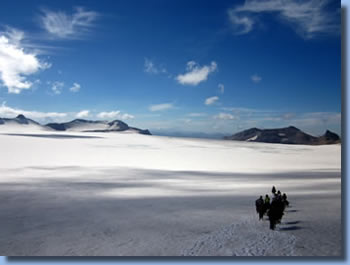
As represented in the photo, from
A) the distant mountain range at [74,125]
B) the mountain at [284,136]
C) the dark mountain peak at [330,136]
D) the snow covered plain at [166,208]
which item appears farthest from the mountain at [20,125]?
the dark mountain peak at [330,136]

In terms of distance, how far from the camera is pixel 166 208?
11.2ft

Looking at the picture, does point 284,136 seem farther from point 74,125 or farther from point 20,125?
point 20,125

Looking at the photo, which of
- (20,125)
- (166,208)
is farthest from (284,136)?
(20,125)

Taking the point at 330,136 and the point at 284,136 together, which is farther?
the point at 284,136

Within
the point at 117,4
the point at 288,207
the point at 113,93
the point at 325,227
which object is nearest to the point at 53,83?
the point at 113,93

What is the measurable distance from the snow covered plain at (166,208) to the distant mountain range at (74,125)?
2.86 ft

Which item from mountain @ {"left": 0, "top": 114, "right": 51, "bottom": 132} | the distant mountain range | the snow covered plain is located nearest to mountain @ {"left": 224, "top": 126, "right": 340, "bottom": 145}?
the snow covered plain

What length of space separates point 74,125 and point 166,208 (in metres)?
4.92

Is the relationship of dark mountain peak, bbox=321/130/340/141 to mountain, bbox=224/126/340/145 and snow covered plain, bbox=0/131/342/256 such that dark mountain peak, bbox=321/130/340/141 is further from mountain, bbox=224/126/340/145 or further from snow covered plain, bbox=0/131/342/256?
snow covered plain, bbox=0/131/342/256

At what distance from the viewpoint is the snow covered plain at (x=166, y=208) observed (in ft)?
8.55

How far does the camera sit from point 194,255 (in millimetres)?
2600

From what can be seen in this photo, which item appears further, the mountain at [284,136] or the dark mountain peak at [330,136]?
the mountain at [284,136]

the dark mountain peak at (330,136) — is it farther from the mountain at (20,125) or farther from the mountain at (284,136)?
the mountain at (20,125)

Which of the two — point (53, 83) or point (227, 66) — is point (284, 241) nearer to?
point (227, 66)
